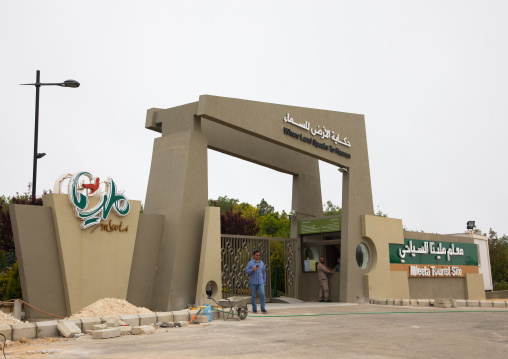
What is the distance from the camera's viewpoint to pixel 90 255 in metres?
14.2

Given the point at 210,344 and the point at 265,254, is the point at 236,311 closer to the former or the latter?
the point at 210,344

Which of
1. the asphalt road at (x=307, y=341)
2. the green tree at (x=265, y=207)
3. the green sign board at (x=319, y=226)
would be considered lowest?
the asphalt road at (x=307, y=341)

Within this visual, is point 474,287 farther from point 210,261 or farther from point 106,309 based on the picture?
point 106,309

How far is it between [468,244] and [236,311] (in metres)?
17.5

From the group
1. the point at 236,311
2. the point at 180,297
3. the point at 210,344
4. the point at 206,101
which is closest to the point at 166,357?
the point at 210,344

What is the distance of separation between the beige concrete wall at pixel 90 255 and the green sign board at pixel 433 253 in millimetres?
11910

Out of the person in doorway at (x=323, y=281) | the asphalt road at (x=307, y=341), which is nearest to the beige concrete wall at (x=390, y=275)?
the person in doorway at (x=323, y=281)

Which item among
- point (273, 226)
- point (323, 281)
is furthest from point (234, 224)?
point (273, 226)

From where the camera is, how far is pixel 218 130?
19.1 m

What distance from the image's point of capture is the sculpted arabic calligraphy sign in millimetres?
13906

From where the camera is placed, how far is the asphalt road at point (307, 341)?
25.4 feet

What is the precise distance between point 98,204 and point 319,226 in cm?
1017

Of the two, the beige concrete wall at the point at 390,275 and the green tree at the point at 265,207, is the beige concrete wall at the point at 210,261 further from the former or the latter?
the green tree at the point at 265,207

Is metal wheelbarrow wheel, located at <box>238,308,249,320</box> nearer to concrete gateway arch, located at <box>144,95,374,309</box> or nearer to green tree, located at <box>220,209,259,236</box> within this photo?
concrete gateway arch, located at <box>144,95,374,309</box>
